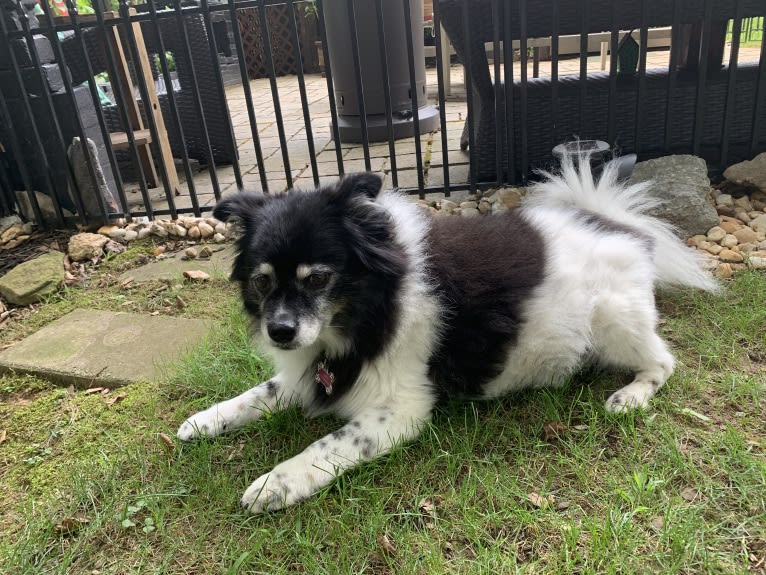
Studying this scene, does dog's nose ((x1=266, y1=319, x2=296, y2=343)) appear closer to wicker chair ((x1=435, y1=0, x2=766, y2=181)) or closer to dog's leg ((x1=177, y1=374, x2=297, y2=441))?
dog's leg ((x1=177, y1=374, x2=297, y2=441))

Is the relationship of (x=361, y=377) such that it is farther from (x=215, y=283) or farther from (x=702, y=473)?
(x=215, y=283)

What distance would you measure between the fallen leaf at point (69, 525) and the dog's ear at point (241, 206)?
1236 mm

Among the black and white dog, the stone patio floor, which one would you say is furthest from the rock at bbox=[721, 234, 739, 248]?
the stone patio floor

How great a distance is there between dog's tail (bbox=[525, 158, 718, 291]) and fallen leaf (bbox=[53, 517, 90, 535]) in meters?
2.56

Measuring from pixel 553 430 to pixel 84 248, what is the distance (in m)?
3.87

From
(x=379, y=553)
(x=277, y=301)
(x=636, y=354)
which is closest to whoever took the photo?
(x=379, y=553)

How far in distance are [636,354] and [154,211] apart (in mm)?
4136

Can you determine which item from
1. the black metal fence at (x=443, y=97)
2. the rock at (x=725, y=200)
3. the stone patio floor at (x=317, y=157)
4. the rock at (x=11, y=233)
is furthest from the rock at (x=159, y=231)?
the rock at (x=725, y=200)

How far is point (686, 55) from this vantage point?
5.18 meters

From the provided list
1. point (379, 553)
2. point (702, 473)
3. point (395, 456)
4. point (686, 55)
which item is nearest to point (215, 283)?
point (395, 456)

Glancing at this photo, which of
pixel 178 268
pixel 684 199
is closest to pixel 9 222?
pixel 178 268

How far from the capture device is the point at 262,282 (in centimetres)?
222

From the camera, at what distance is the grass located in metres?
1.79

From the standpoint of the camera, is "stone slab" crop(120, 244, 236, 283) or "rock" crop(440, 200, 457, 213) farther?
"rock" crop(440, 200, 457, 213)
